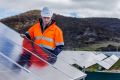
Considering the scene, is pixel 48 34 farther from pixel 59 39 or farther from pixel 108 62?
pixel 108 62

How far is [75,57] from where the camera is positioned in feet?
89.1

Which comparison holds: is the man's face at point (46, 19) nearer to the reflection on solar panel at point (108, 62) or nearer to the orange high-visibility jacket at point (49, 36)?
the orange high-visibility jacket at point (49, 36)

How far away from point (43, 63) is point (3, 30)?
1.83m

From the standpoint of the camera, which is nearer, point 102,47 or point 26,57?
point 26,57

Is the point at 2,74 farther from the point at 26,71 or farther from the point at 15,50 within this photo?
the point at 15,50

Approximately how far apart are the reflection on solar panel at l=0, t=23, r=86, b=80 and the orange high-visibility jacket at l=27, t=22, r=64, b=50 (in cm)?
29

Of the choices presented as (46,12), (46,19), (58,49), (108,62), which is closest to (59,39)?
(58,49)

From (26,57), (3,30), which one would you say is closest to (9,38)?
(3,30)

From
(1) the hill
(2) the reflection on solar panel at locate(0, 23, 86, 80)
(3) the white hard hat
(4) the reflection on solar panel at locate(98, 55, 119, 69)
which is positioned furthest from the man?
(1) the hill

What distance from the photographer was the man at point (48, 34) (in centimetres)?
991

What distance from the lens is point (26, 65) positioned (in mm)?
7922

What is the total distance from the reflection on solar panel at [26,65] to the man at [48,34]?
0.30 metres

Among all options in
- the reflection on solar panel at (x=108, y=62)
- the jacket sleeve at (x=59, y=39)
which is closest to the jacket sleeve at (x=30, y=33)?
the jacket sleeve at (x=59, y=39)

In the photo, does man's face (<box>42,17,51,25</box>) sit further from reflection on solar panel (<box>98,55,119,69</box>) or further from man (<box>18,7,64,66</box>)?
reflection on solar panel (<box>98,55,119,69</box>)
